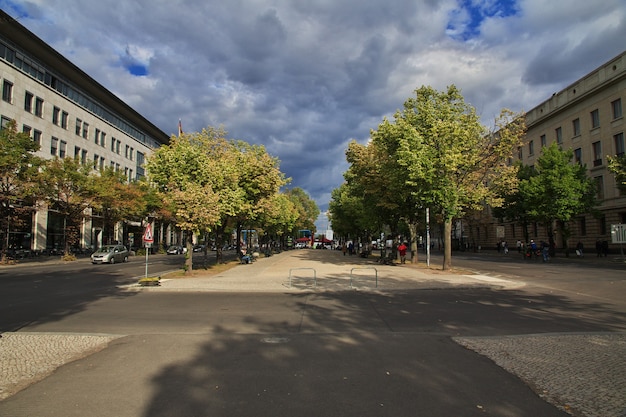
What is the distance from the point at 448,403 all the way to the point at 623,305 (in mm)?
9941

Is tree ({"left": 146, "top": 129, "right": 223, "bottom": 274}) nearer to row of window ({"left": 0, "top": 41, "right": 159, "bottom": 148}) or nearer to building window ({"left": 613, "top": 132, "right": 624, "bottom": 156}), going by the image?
row of window ({"left": 0, "top": 41, "right": 159, "bottom": 148})

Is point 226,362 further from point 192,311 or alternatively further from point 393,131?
point 393,131

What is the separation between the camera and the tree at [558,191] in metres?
37.1

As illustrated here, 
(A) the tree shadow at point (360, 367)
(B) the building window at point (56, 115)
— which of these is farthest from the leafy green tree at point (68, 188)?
(A) the tree shadow at point (360, 367)

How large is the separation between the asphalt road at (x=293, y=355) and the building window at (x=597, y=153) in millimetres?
37717

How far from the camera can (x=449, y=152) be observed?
2178 cm

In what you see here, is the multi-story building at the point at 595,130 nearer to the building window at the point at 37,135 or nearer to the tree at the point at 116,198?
the tree at the point at 116,198

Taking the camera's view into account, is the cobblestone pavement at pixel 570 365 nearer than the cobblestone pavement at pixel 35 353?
Yes

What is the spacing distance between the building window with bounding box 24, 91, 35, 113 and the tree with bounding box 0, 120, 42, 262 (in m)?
14.1

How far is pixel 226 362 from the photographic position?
6.30 metres

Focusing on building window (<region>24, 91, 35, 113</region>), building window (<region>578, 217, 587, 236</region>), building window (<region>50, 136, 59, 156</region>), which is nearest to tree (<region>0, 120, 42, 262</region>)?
building window (<region>24, 91, 35, 113</region>)

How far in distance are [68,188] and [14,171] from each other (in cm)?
605

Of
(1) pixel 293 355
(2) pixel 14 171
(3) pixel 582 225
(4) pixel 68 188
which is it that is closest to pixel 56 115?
(4) pixel 68 188

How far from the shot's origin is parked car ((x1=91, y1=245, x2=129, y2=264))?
3419 centimetres
